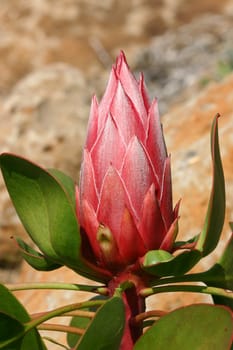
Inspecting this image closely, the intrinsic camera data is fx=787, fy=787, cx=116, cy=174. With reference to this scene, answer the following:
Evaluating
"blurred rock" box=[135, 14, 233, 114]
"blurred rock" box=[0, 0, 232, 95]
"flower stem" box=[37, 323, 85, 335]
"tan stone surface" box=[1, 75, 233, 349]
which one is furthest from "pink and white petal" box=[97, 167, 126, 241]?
"blurred rock" box=[0, 0, 232, 95]

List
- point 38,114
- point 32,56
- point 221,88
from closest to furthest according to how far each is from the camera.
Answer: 1. point 221,88
2. point 38,114
3. point 32,56

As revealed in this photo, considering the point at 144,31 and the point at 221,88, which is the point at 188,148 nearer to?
the point at 221,88

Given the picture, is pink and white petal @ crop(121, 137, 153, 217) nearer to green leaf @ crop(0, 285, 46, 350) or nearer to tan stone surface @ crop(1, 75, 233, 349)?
green leaf @ crop(0, 285, 46, 350)

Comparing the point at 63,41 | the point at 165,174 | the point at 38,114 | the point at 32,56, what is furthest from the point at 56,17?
the point at 165,174

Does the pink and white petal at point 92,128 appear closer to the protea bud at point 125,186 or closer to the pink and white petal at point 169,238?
the protea bud at point 125,186

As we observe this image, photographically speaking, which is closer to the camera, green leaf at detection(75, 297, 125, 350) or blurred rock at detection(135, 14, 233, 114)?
green leaf at detection(75, 297, 125, 350)

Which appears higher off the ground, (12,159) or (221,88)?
(221,88)

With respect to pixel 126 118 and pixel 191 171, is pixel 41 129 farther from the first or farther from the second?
pixel 126 118
